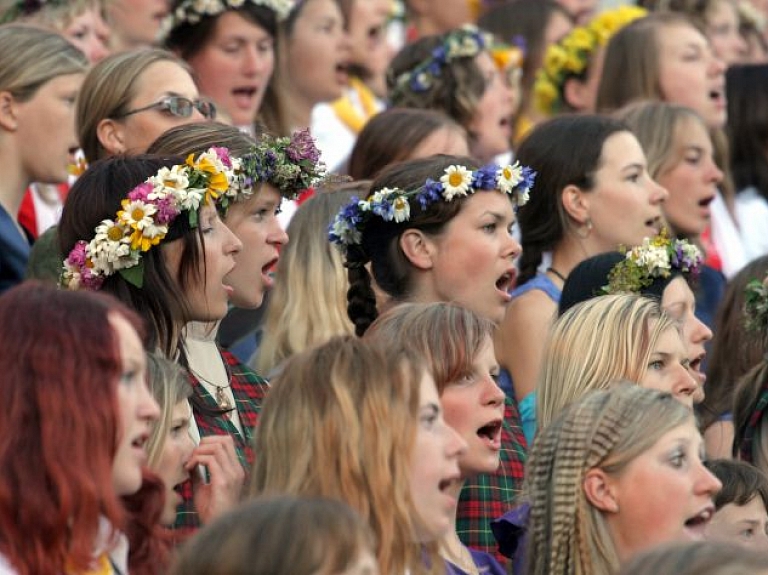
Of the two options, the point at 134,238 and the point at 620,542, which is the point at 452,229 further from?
the point at 620,542

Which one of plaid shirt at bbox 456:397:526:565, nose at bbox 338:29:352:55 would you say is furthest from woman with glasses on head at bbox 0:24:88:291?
nose at bbox 338:29:352:55

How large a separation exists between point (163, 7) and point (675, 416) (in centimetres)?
590

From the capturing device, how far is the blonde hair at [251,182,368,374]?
7.24 m

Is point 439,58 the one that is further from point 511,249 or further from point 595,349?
point 595,349

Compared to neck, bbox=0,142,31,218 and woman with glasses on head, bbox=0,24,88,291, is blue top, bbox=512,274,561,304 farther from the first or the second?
neck, bbox=0,142,31,218

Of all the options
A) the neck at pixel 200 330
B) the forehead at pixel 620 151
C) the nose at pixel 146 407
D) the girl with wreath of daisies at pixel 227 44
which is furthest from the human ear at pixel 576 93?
the nose at pixel 146 407

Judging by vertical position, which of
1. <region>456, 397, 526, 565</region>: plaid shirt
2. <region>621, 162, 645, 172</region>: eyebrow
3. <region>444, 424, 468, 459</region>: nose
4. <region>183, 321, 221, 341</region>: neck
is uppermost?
<region>621, 162, 645, 172</region>: eyebrow

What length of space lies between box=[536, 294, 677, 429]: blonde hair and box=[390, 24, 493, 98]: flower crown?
385cm

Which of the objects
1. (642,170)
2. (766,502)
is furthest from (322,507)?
(642,170)

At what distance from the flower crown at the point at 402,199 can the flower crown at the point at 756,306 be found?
42.1 inches

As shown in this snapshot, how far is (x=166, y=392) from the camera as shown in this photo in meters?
5.27

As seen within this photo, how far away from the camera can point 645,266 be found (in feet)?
22.7

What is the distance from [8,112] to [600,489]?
359 cm

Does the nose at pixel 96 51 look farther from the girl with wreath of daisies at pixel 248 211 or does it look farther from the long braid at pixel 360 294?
the long braid at pixel 360 294
